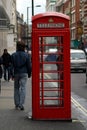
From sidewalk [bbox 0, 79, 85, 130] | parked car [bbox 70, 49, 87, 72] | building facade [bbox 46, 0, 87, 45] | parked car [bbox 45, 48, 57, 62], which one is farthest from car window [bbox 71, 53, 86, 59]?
building facade [bbox 46, 0, 87, 45]

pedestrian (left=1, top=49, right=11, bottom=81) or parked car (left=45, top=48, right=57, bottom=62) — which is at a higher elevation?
parked car (left=45, top=48, right=57, bottom=62)

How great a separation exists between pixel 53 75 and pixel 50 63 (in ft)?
1.00

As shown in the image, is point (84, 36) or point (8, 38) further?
point (84, 36)

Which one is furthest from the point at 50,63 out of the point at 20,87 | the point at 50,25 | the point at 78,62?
the point at 78,62

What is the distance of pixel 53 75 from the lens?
1288cm

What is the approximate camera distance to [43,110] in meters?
12.7

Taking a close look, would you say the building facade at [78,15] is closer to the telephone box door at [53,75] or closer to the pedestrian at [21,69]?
the pedestrian at [21,69]

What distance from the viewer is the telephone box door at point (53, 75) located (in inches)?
500

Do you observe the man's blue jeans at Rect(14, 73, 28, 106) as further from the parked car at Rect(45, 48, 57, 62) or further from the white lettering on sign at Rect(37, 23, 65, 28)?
the white lettering on sign at Rect(37, 23, 65, 28)

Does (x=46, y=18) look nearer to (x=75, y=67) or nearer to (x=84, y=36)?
(x=75, y=67)

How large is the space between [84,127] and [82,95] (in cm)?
836

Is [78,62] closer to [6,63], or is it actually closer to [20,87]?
[6,63]

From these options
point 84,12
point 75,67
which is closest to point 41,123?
point 75,67

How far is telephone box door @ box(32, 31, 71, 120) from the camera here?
41.6ft
